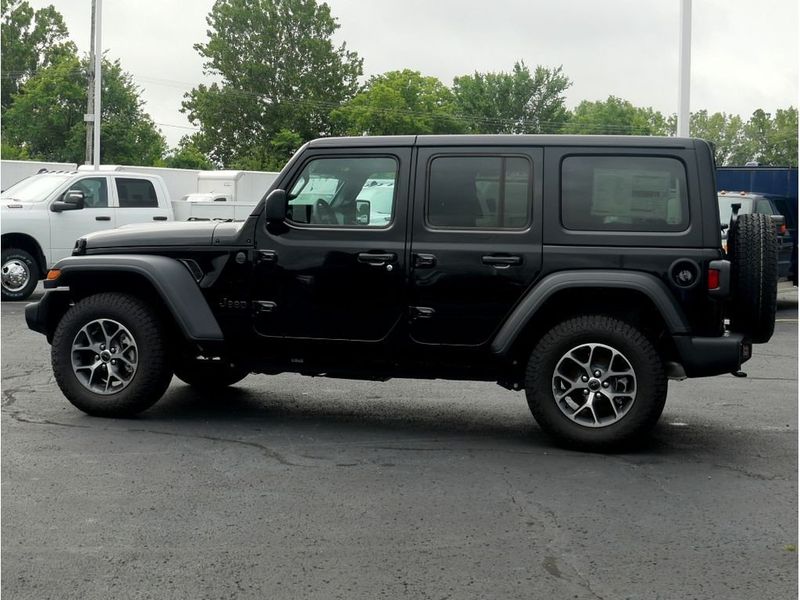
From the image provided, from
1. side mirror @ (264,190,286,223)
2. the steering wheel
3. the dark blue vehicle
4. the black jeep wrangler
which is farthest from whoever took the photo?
the dark blue vehicle

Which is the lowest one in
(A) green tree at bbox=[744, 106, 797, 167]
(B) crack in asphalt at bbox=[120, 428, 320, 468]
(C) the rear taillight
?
(B) crack in asphalt at bbox=[120, 428, 320, 468]

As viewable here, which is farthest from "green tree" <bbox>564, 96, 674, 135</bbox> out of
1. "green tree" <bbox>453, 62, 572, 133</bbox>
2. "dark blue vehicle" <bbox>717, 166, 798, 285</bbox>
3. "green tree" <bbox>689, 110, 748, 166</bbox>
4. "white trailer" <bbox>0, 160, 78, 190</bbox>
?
"dark blue vehicle" <bbox>717, 166, 798, 285</bbox>

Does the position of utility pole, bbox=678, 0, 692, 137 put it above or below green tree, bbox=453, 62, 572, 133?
below

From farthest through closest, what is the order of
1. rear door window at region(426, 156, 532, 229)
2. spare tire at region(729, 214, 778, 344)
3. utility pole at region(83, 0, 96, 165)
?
1. utility pole at region(83, 0, 96, 165)
2. rear door window at region(426, 156, 532, 229)
3. spare tire at region(729, 214, 778, 344)

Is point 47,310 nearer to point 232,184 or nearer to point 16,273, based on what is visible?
point 16,273

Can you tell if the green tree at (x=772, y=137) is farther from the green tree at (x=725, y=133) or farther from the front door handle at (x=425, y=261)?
the front door handle at (x=425, y=261)

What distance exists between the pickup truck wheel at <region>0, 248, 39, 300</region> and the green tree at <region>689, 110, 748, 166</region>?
134 m

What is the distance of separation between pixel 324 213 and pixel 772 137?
5110 inches

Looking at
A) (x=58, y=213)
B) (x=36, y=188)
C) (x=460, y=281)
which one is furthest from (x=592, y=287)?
(x=36, y=188)

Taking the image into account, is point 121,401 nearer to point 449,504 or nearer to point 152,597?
point 449,504

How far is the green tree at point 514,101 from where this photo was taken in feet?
332

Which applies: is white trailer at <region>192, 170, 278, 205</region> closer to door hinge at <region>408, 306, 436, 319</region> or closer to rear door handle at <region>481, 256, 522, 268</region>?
door hinge at <region>408, 306, 436, 319</region>

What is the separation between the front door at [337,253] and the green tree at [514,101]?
305ft

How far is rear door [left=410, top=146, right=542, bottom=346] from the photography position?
23.9 ft
